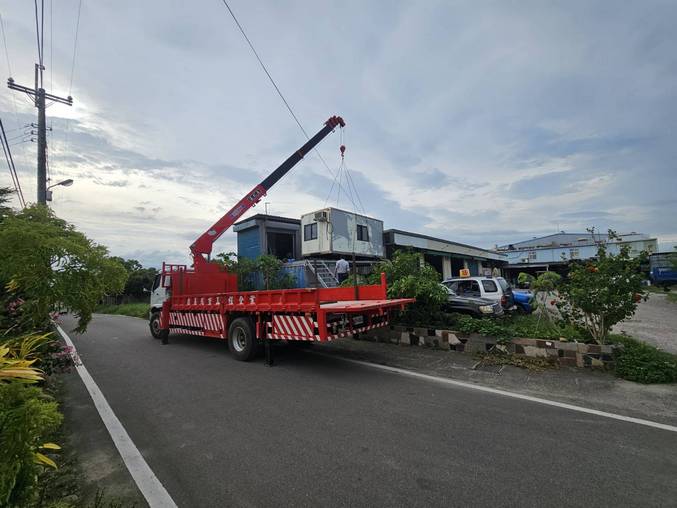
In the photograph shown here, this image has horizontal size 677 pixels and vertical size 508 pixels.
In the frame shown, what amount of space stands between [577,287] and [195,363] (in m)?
7.87

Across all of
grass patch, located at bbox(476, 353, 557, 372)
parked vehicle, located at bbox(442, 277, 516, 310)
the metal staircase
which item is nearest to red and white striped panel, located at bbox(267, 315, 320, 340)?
grass patch, located at bbox(476, 353, 557, 372)

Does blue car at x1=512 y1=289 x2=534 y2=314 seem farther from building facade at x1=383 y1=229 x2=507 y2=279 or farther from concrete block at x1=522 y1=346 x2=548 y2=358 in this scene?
building facade at x1=383 y1=229 x2=507 y2=279

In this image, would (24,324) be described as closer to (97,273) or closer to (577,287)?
(97,273)

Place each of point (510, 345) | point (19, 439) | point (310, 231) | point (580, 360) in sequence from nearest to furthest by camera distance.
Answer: point (19, 439) → point (580, 360) → point (510, 345) → point (310, 231)

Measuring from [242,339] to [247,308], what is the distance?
87 centimetres

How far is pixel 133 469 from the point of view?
11.0 ft

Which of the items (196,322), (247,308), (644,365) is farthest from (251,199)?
(644,365)

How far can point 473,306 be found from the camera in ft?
30.6

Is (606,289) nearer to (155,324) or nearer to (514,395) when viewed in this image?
(514,395)

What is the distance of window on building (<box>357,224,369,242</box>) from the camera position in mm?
23422

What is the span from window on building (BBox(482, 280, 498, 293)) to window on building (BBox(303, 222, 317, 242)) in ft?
43.4

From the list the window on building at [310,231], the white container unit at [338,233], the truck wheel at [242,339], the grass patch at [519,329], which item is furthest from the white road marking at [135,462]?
the window on building at [310,231]

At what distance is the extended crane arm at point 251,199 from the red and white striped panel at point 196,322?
1.81 meters

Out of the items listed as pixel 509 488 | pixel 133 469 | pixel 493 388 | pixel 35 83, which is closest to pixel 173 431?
pixel 133 469
